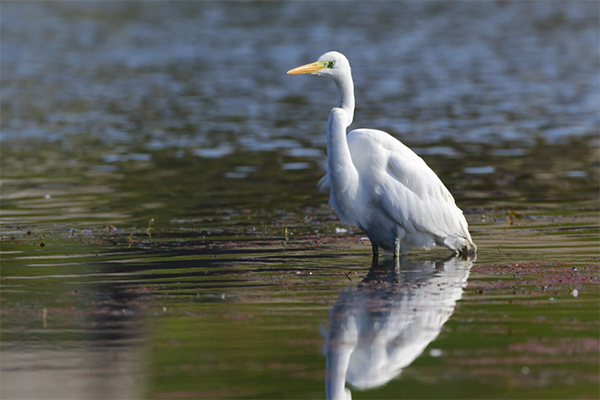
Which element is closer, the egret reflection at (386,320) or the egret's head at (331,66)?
the egret reflection at (386,320)

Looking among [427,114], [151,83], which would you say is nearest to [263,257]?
[427,114]

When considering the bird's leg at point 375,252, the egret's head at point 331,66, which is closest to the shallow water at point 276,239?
the bird's leg at point 375,252

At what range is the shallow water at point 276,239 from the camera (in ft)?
23.9

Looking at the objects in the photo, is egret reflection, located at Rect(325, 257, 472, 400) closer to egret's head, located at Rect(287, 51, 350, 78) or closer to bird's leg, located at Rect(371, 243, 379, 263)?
bird's leg, located at Rect(371, 243, 379, 263)

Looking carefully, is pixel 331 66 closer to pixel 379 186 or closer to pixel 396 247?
pixel 379 186

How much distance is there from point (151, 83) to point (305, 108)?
24.3 feet

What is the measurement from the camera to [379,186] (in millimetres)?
10852

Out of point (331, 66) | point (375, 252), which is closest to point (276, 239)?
point (375, 252)

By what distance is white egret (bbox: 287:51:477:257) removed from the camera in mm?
10711

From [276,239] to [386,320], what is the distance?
4.39m

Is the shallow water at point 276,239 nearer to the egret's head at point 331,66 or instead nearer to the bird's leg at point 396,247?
the bird's leg at point 396,247

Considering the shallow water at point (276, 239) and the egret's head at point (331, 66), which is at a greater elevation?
the egret's head at point (331, 66)

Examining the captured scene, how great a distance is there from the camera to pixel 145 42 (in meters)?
43.8

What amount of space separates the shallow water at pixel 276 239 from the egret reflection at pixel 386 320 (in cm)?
3
